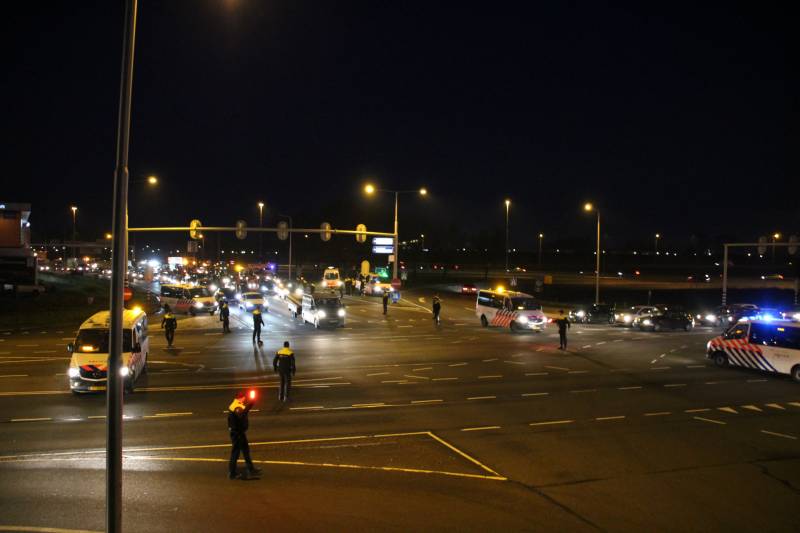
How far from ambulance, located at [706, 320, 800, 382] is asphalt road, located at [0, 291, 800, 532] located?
1.89 feet

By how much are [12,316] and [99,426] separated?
33.3 meters

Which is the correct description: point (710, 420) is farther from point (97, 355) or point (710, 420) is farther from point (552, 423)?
point (97, 355)

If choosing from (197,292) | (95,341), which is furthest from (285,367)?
(197,292)

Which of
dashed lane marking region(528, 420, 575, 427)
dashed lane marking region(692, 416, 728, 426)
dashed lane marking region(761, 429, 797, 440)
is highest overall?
dashed lane marking region(761, 429, 797, 440)

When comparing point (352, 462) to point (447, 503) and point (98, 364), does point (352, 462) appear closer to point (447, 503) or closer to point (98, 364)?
point (447, 503)

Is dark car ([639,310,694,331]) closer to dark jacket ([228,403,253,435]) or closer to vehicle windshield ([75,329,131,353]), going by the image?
vehicle windshield ([75,329,131,353])

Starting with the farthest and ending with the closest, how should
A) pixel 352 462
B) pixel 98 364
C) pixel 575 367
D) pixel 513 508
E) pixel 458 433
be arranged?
pixel 575 367
pixel 98 364
pixel 458 433
pixel 352 462
pixel 513 508

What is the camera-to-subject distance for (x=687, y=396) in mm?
19188

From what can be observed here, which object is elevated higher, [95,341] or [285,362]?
[95,341]

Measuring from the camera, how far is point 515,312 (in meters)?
38.1

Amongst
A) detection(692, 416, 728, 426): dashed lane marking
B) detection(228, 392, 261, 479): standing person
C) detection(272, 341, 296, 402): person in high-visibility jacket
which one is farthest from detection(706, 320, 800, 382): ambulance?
detection(228, 392, 261, 479): standing person

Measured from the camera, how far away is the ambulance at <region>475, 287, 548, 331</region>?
37.8m

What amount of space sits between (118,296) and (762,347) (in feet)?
76.6

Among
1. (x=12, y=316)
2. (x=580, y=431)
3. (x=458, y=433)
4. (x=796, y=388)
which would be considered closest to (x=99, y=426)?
(x=458, y=433)
